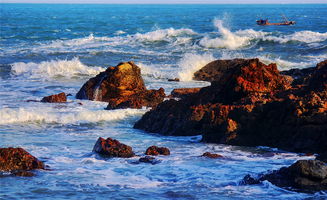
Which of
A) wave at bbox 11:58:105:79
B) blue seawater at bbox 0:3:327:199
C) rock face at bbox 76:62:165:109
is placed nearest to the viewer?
blue seawater at bbox 0:3:327:199

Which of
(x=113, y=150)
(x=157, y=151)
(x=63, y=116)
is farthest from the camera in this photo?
(x=63, y=116)

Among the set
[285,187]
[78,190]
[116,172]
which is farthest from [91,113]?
[285,187]

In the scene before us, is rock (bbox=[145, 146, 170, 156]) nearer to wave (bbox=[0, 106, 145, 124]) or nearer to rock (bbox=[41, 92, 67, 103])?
wave (bbox=[0, 106, 145, 124])

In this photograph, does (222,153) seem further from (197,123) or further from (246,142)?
(197,123)

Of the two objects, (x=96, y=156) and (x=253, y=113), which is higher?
(x=253, y=113)

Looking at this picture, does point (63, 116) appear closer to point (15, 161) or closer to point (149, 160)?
point (149, 160)

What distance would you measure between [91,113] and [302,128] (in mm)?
5219

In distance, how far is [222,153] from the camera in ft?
27.8

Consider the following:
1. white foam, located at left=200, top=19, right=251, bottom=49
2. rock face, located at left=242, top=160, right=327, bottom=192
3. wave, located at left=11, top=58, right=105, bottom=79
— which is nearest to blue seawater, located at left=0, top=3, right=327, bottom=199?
wave, located at left=11, top=58, right=105, bottom=79

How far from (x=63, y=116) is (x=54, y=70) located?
1023cm

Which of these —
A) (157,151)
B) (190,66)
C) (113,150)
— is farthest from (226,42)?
(113,150)

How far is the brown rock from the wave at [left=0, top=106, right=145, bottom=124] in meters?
4.34

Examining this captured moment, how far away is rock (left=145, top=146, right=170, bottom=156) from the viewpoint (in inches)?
332

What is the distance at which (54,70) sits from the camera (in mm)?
22047
